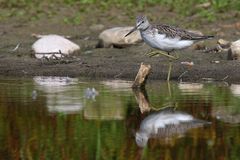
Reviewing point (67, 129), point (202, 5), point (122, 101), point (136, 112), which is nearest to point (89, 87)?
point (122, 101)

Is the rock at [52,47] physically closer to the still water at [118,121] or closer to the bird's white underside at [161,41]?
the still water at [118,121]

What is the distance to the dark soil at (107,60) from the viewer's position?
14211 mm

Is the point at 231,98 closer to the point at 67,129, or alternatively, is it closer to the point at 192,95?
the point at 192,95

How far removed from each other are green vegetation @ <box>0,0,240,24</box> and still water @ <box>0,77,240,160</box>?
21.2 feet

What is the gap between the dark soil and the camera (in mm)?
14211

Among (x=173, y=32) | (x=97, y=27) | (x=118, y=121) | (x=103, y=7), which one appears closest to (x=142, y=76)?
(x=173, y=32)

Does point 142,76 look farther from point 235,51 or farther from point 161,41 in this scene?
point 235,51

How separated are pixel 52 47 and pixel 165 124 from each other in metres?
6.76

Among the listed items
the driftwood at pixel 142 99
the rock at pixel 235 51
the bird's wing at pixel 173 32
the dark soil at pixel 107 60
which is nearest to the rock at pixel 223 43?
the dark soil at pixel 107 60

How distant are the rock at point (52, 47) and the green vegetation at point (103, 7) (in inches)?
132

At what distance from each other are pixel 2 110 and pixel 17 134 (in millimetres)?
1745

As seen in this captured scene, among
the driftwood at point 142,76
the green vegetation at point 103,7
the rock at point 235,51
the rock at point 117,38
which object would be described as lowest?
the green vegetation at point 103,7

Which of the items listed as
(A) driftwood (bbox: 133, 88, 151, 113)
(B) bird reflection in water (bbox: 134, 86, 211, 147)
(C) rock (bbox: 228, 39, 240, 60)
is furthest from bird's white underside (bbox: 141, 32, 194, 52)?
(B) bird reflection in water (bbox: 134, 86, 211, 147)

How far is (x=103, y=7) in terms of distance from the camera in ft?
66.7
